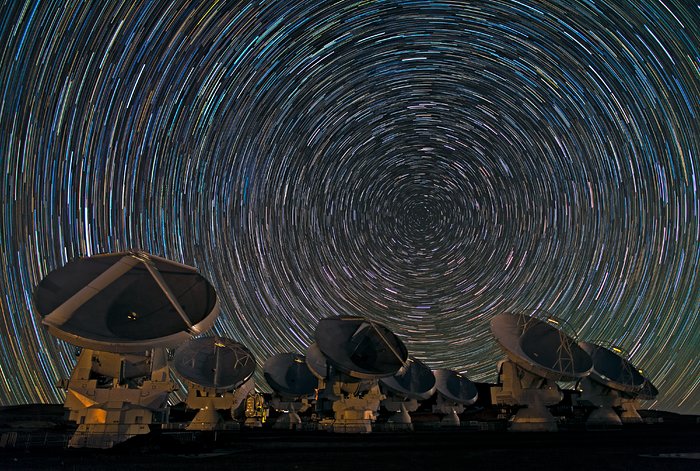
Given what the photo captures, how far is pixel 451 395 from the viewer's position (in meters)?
67.4

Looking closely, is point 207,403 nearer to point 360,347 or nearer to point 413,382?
point 360,347

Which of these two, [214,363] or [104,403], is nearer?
[104,403]

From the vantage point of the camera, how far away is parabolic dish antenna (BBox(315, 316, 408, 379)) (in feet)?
127

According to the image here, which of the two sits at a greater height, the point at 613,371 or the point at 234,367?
the point at 613,371

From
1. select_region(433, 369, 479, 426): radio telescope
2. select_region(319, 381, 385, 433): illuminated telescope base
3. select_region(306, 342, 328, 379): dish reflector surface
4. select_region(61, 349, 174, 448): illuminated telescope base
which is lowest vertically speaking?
select_region(433, 369, 479, 426): radio telescope

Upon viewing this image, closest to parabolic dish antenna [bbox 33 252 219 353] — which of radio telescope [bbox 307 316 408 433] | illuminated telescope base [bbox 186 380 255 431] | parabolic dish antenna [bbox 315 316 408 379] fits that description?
parabolic dish antenna [bbox 315 316 408 379]

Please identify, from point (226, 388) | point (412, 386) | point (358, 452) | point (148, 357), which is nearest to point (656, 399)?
point (412, 386)

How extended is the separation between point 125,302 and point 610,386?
47.1 meters

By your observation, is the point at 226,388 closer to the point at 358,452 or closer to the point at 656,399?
the point at 358,452

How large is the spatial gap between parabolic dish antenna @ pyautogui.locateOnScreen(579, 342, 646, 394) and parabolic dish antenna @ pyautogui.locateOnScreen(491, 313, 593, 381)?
14.4 metres

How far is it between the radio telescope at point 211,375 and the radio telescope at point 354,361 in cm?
807

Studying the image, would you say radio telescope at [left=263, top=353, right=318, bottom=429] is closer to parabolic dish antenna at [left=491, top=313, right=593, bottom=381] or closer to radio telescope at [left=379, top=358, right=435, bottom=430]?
radio telescope at [left=379, top=358, right=435, bottom=430]

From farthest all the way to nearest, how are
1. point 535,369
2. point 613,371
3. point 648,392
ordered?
point 648,392 → point 613,371 → point 535,369

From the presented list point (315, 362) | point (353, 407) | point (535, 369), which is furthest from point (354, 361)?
point (535, 369)
